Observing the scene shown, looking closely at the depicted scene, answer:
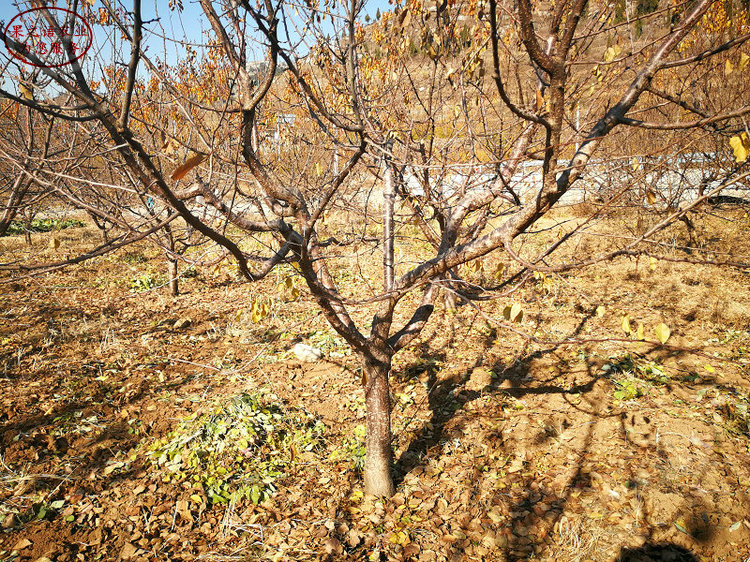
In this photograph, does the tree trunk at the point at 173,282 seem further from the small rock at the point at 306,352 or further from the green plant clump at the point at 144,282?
the small rock at the point at 306,352

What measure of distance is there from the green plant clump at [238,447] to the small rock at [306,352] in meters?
1.02

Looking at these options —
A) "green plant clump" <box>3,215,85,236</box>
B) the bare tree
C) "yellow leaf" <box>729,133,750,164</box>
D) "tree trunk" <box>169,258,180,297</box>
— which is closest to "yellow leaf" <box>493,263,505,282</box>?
the bare tree

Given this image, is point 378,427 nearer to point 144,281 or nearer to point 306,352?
point 306,352

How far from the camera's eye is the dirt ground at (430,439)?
2758 millimetres

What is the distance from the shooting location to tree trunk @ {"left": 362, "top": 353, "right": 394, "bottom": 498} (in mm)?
2900

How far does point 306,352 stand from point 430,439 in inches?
75.4

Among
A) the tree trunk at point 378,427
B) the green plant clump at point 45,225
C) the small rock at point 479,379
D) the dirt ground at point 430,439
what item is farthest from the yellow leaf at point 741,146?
the green plant clump at point 45,225

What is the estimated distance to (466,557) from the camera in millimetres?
2719

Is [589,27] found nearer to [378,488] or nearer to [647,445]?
[647,445]

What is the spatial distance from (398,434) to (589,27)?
3336 mm

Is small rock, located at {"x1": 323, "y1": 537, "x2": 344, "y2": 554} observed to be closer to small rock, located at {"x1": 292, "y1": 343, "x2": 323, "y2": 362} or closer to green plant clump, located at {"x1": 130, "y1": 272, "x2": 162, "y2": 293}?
small rock, located at {"x1": 292, "y1": 343, "x2": 323, "y2": 362}

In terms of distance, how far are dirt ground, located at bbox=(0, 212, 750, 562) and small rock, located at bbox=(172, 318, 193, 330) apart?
5cm

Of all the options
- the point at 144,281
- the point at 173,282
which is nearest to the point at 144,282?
the point at 144,281

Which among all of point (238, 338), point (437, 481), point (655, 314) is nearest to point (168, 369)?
point (238, 338)
